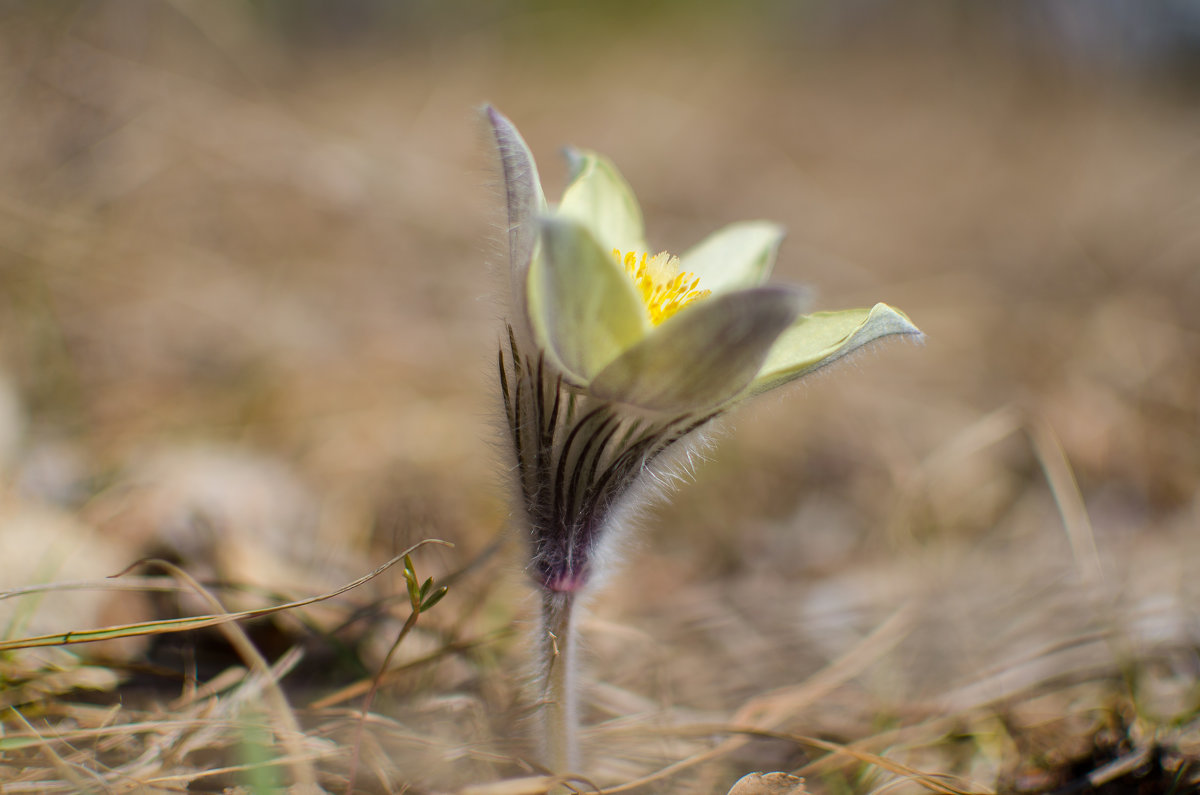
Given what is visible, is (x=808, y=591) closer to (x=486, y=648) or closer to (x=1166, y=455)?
(x=486, y=648)

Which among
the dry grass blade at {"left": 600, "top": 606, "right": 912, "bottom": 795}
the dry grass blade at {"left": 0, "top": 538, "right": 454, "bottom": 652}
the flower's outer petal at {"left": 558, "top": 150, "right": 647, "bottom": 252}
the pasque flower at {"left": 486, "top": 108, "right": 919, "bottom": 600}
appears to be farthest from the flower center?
the dry grass blade at {"left": 600, "top": 606, "right": 912, "bottom": 795}

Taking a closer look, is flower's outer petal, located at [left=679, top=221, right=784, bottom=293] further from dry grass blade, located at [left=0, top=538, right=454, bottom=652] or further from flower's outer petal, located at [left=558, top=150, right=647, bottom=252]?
dry grass blade, located at [left=0, top=538, right=454, bottom=652]

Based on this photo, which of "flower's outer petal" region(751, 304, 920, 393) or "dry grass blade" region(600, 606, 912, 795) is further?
"dry grass blade" region(600, 606, 912, 795)

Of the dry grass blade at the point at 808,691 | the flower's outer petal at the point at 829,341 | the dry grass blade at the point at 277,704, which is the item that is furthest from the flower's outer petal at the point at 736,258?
the dry grass blade at the point at 277,704

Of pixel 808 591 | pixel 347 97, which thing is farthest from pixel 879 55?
pixel 808 591

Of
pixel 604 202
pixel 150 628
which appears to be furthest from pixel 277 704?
pixel 604 202

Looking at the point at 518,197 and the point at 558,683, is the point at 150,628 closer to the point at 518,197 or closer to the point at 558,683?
the point at 558,683

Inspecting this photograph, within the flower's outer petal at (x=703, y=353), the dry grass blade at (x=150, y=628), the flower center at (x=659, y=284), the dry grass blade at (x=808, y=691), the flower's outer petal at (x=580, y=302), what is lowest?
the dry grass blade at (x=808, y=691)

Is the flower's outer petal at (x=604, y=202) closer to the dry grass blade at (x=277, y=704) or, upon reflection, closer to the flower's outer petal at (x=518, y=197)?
the flower's outer petal at (x=518, y=197)
